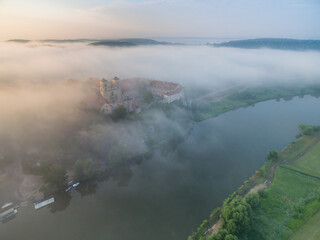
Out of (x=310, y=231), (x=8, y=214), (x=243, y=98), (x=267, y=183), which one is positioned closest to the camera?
(x=310, y=231)

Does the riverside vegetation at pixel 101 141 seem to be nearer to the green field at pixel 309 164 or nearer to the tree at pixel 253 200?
the tree at pixel 253 200

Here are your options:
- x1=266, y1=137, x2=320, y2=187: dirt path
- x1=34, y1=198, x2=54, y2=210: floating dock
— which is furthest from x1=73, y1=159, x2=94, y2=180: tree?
x1=266, y1=137, x2=320, y2=187: dirt path

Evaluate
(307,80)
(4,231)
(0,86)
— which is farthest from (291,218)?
(307,80)

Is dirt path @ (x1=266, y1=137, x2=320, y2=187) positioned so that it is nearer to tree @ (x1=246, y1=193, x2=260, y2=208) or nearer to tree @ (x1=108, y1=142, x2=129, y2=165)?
tree @ (x1=246, y1=193, x2=260, y2=208)

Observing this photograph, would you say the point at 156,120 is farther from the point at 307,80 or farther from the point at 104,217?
the point at 307,80

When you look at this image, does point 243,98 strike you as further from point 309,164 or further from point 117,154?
point 117,154

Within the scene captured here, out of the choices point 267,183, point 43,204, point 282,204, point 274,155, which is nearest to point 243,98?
point 274,155

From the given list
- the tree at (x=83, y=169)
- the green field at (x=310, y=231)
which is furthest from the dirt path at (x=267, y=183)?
the tree at (x=83, y=169)
